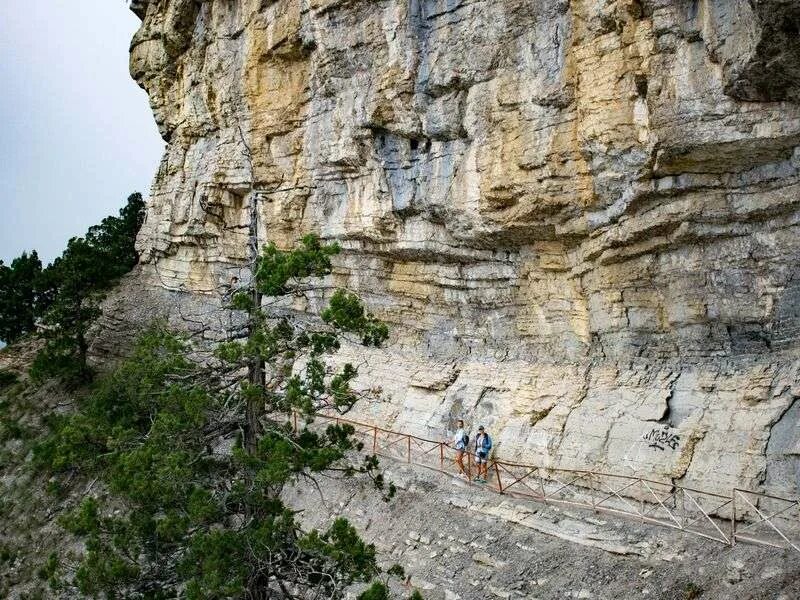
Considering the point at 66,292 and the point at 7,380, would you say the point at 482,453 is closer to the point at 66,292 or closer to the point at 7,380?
the point at 66,292

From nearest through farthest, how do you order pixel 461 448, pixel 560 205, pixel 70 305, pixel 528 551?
pixel 528 551 < pixel 461 448 < pixel 560 205 < pixel 70 305

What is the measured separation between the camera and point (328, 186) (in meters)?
24.6

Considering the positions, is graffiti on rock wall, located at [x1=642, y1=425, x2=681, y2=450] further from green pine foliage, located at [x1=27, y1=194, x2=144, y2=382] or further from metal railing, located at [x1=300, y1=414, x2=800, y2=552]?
green pine foliage, located at [x1=27, y1=194, x2=144, y2=382]

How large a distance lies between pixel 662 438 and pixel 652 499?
1.34 metres

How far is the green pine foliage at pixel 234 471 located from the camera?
11.2m

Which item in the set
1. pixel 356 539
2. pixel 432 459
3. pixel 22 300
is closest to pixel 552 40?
pixel 432 459

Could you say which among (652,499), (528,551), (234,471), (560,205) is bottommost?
(528,551)

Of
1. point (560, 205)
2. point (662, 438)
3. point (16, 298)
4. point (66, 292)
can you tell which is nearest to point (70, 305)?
point (66, 292)

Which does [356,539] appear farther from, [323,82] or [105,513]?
[323,82]

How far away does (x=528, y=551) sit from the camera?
14.2 m

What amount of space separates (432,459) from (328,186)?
10201mm

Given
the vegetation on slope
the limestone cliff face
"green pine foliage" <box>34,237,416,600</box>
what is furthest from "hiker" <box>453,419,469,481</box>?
the vegetation on slope

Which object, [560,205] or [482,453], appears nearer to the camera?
[482,453]

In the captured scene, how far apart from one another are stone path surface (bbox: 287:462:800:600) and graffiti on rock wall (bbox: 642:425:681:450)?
1.94 metres
